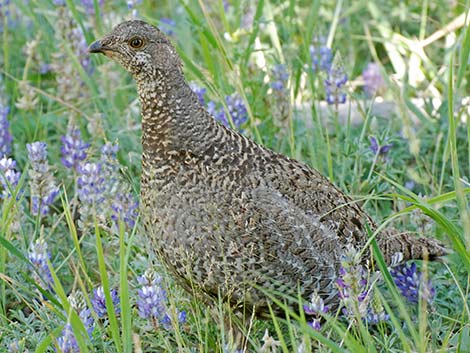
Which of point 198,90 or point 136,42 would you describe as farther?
point 198,90

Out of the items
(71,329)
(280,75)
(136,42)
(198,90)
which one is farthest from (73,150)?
(71,329)

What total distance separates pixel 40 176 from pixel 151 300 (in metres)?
0.96

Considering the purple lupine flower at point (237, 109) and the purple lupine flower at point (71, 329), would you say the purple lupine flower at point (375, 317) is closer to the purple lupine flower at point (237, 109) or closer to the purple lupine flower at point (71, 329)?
the purple lupine flower at point (71, 329)

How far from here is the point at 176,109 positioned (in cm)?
340

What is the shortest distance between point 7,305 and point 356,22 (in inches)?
131

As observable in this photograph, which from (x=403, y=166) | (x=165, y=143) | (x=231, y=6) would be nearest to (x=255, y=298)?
(x=165, y=143)

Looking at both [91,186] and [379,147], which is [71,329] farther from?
[379,147]

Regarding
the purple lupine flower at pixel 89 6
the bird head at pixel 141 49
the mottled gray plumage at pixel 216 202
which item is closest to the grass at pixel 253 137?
the purple lupine flower at pixel 89 6

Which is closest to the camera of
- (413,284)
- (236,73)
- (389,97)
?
(413,284)

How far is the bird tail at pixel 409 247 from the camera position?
3.73 m

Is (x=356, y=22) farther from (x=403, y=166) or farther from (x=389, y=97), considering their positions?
(x=403, y=166)

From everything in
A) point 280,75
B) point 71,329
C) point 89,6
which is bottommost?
point 71,329

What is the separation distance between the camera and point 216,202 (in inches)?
130

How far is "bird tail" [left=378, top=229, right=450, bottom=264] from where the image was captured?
12.2ft
